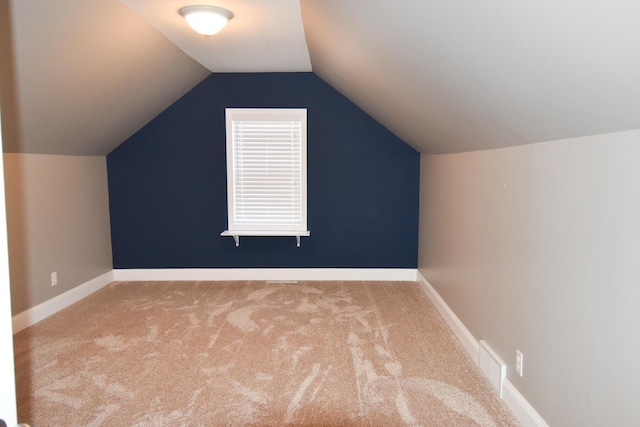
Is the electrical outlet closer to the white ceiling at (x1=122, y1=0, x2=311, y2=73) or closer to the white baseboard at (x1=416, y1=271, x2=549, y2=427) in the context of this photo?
the white baseboard at (x1=416, y1=271, x2=549, y2=427)

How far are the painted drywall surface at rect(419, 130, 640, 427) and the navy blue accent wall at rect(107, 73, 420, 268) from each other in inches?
73.2

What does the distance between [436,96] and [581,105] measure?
114cm

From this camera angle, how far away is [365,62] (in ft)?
9.63

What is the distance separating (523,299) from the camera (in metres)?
2.29

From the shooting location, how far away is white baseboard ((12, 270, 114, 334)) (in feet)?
11.7

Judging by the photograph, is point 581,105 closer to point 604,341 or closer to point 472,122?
point 604,341

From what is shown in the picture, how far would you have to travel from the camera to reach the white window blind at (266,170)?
4797mm

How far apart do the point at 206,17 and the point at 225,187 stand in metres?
2.37

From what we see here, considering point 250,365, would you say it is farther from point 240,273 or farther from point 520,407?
point 240,273

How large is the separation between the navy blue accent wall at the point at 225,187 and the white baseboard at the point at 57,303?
35 cm

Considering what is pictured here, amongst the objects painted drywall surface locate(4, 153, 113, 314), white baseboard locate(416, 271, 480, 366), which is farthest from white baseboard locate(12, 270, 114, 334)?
white baseboard locate(416, 271, 480, 366)

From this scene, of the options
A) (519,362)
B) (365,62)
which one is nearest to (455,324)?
(519,362)

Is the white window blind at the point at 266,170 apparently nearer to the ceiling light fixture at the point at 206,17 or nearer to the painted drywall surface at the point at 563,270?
the ceiling light fixture at the point at 206,17

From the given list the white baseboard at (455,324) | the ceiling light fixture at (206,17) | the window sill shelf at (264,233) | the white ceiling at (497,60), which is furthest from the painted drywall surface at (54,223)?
the white baseboard at (455,324)
